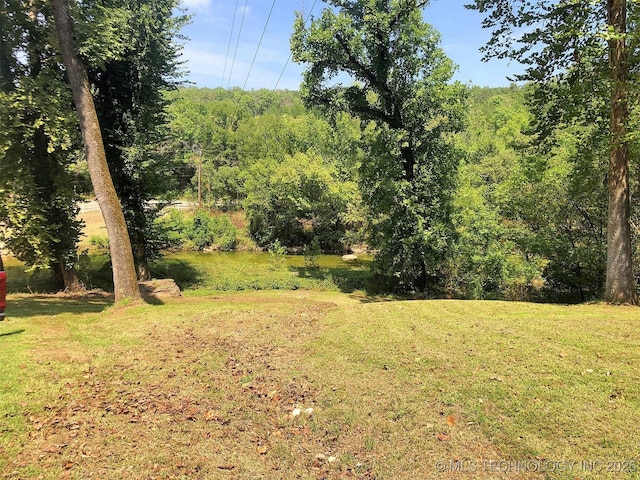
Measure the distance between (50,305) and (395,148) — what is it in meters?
12.9

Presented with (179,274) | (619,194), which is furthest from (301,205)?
(619,194)

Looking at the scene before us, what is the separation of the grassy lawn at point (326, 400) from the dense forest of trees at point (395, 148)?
5955mm

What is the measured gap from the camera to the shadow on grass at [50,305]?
9.69 m

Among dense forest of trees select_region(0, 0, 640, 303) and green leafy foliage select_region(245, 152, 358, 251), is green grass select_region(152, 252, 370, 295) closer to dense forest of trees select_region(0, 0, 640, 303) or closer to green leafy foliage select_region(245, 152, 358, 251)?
dense forest of trees select_region(0, 0, 640, 303)

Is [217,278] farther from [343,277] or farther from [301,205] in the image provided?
[301,205]

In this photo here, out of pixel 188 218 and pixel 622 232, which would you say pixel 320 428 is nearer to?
pixel 622 232

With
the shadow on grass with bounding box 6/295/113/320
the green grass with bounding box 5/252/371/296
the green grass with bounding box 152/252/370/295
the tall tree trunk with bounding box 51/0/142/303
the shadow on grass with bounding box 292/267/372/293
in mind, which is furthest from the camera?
the shadow on grass with bounding box 292/267/372/293

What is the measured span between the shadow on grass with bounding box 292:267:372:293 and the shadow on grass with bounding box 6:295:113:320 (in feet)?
33.1

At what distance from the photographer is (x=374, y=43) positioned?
50.6 feet

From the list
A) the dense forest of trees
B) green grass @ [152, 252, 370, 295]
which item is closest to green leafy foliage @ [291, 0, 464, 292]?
the dense forest of trees

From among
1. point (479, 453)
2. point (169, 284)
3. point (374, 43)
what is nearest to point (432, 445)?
point (479, 453)

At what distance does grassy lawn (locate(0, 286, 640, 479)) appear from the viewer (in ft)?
12.9

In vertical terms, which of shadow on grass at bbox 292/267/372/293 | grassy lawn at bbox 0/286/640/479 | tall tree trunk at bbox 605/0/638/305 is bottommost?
shadow on grass at bbox 292/267/372/293

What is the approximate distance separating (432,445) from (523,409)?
3.98 ft
